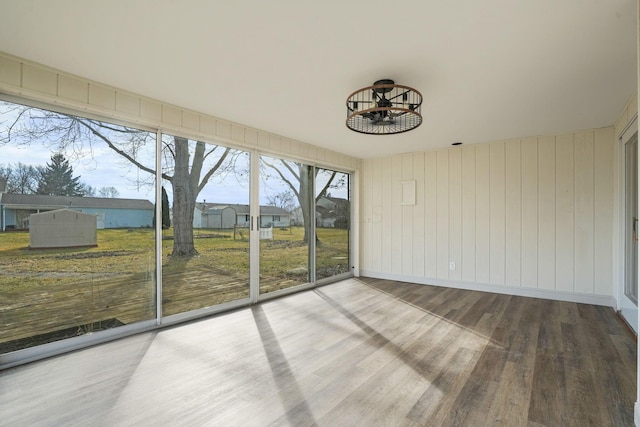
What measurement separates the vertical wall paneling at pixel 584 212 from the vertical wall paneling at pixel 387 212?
2.75 meters

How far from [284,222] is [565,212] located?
4117 mm

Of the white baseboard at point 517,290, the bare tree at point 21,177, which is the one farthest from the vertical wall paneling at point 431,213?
the bare tree at point 21,177

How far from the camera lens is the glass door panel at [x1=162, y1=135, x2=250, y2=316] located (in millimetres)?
3393

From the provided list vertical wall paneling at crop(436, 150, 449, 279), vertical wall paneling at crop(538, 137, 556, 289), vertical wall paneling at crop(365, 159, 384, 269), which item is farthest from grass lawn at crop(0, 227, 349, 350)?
vertical wall paneling at crop(538, 137, 556, 289)

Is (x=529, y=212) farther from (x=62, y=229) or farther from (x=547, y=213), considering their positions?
(x=62, y=229)

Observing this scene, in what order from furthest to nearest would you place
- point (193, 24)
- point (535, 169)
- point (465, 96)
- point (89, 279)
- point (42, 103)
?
1. point (535, 169)
2. point (465, 96)
3. point (89, 279)
4. point (42, 103)
5. point (193, 24)

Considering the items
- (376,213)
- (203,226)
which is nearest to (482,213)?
(376,213)

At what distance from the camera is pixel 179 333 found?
3098mm

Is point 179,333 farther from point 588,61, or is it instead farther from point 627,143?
point 627,143

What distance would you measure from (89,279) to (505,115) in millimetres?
4794

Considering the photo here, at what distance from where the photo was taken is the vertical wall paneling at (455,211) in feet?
16.9

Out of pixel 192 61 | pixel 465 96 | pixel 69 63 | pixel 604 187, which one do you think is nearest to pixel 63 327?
pixel 69 63

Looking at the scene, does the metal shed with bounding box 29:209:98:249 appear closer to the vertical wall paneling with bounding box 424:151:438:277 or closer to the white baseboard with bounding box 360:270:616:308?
the white baseboard with bounding box 360:270:616:308

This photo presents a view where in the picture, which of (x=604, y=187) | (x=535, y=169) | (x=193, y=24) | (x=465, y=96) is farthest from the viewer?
(x=535, y=169)
